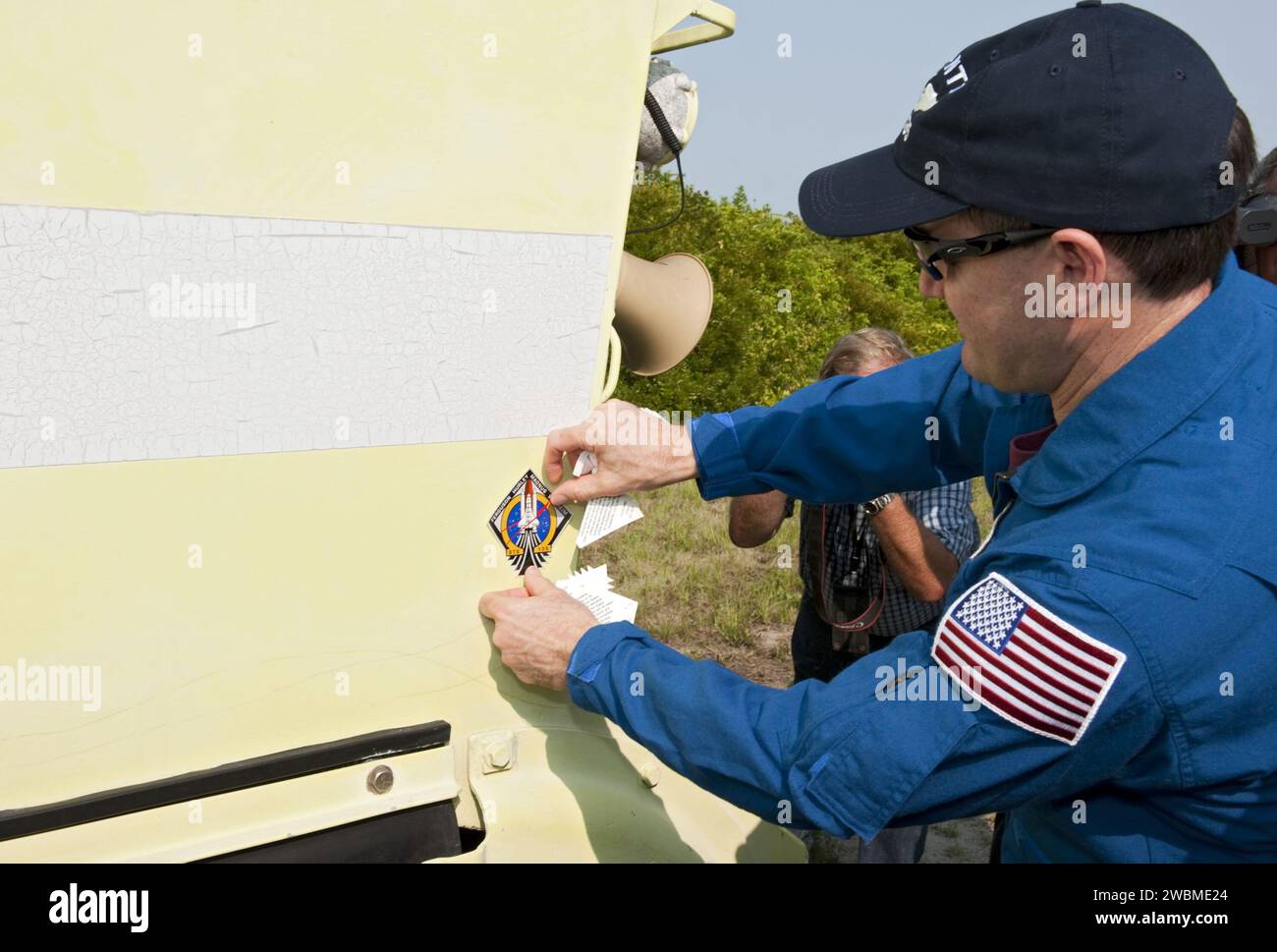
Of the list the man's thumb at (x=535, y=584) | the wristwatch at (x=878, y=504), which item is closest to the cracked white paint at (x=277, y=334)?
the man's thumb at (x=535, y=584)

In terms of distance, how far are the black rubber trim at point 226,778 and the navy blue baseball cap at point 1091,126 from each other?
1.11 m

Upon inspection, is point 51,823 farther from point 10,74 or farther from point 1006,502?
point 1006,502

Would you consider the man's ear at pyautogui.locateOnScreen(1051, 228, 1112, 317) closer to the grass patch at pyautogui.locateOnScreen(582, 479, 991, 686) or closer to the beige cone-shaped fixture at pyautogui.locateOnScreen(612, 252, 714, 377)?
the beige cone-shaped fixture at pyautogui.locateOnScreen(612, 252, 714, 377)

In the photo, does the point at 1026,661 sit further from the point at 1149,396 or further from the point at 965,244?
the point at 965,244

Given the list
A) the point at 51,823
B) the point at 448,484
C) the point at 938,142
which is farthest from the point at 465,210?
the point at 51,823


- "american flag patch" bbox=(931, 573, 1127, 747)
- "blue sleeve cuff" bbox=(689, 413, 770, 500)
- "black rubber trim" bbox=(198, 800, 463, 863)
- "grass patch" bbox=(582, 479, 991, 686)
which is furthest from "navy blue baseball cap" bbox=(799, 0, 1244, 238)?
"grass patch" bbox=(582, 479, 991, 686)

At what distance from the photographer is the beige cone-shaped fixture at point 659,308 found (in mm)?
2096

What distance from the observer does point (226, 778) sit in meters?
1.51

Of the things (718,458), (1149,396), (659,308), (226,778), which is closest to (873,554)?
(718,458)

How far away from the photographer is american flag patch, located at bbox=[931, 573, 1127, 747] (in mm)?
1251

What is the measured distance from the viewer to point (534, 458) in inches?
70.2

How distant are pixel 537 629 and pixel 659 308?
76cm

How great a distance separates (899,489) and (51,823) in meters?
1.53

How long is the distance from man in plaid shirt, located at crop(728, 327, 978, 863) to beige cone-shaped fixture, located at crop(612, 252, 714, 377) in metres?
0.73
